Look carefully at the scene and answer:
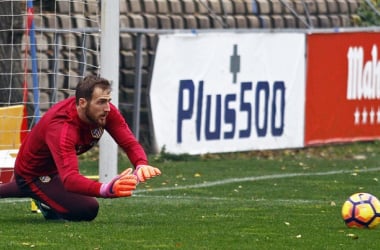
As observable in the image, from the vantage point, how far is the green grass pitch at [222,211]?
10461mm

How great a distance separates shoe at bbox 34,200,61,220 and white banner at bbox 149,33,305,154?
7.67 metres

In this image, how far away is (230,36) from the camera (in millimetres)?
20734

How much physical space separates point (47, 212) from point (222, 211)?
172 centimetres

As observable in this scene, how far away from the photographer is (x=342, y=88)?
74.9 feet

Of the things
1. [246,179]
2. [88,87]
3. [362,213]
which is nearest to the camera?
[88,87]

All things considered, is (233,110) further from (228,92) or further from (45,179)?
(45,179)

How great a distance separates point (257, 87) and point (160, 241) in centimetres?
1084

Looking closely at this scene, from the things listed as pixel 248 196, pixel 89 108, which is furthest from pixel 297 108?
pixel 89 108

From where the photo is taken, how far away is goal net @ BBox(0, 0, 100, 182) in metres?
17.9

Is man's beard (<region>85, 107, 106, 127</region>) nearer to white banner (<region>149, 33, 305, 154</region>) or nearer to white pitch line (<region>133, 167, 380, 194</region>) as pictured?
white pitch line (<region>133, 167, 380, 194</region>)

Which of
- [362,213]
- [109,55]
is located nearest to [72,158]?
[362,213]

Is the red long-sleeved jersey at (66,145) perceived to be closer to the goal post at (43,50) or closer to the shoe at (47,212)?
the shoe at (47,212)

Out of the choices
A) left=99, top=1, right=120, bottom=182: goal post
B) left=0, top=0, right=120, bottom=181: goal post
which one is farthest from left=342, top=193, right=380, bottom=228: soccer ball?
left=0, top=0, right=120, bottom=181: goal post

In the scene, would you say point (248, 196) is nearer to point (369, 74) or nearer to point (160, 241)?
point (160, 241)
